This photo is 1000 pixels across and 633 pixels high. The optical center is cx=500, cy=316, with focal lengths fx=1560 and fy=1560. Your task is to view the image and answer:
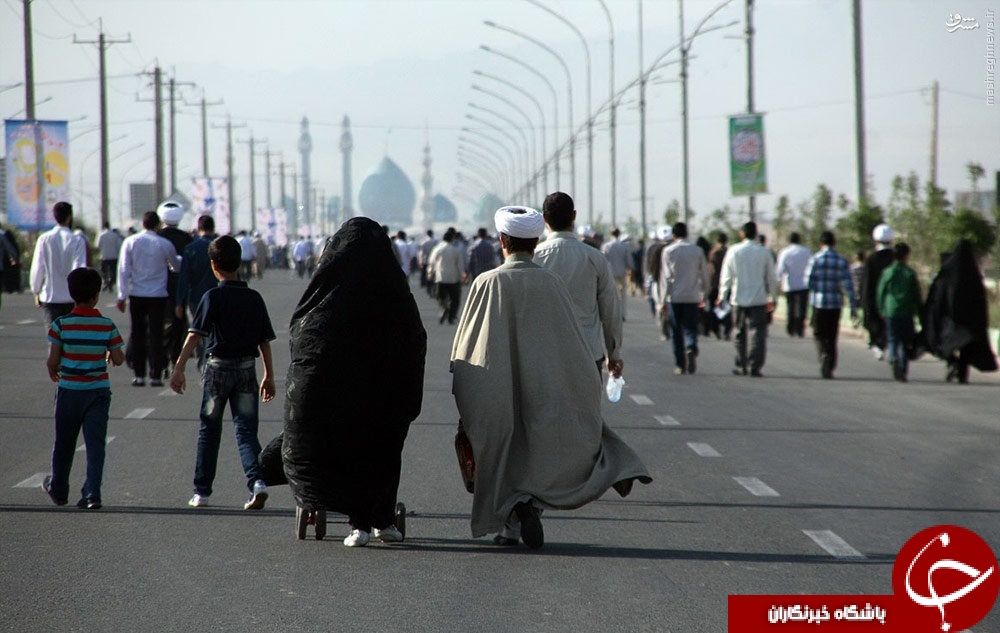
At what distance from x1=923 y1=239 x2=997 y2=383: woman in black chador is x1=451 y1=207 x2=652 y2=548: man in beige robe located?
11.3 m

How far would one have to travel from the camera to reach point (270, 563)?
7266mm

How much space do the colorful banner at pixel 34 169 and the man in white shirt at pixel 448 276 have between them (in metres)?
12.5

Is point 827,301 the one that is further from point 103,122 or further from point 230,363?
point 103,122

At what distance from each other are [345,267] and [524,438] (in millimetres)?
1262

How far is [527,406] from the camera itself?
308 inches

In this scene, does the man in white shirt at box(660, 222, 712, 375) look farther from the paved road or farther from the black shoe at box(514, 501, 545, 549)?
the black shoe at box(514, 501, 545, 549)

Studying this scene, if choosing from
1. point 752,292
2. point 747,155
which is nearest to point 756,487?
point 752,292

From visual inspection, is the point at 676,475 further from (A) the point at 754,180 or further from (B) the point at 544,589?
(A) the point at 754,180

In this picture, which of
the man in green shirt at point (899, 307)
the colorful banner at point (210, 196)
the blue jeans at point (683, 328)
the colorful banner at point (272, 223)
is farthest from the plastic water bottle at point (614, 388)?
the colorful banner at point (272, 223)

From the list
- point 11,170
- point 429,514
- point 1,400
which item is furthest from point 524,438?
point 11,170

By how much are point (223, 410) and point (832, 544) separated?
3.44 meters

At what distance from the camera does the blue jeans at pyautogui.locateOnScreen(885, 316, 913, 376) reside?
18.5 meters

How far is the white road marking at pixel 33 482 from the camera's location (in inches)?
383

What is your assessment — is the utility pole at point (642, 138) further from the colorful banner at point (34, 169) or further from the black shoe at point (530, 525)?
the black shoe at point (530, 525)
